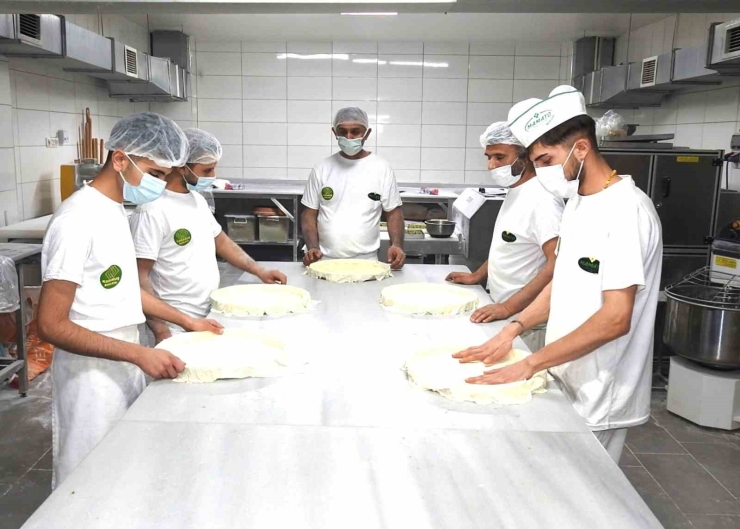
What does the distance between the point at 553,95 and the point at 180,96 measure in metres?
5.37

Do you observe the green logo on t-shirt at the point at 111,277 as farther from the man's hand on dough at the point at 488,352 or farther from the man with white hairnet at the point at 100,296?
the man's hand on dough at the point at 488,352

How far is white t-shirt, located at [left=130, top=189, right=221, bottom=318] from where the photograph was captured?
231 cm

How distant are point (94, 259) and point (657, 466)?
8.99ft

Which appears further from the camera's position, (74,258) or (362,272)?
(362,272)

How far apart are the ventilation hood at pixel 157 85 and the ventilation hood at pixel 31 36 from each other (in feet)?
5.62

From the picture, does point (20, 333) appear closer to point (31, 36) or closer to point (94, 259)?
point (31, 36)

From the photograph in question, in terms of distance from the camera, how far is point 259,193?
5.94 m

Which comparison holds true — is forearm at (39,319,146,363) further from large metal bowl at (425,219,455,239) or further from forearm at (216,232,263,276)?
large metal bowl at (425,219,455,239)

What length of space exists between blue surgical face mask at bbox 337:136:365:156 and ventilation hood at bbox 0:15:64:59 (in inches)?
69.5

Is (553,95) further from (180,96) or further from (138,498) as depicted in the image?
(180,96)

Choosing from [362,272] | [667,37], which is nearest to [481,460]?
[362,272]

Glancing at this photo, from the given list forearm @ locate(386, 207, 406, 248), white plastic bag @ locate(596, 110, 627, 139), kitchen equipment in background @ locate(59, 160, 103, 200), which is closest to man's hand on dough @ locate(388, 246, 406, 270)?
forearm @ locate(386, 207, 406, 248)

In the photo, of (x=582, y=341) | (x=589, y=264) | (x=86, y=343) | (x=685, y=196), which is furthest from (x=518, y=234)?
(x=685, y=196)

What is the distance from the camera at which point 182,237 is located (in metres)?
2.38
